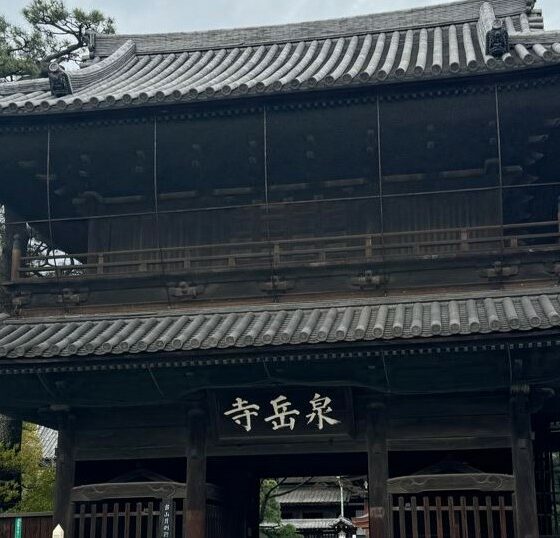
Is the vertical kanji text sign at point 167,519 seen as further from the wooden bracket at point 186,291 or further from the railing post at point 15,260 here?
the railing post at point 15,260

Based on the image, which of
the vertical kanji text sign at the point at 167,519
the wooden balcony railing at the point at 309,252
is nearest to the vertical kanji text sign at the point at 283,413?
the vertical kanji text sign at the point at 167,519

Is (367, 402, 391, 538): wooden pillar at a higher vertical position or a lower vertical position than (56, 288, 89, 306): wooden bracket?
lower

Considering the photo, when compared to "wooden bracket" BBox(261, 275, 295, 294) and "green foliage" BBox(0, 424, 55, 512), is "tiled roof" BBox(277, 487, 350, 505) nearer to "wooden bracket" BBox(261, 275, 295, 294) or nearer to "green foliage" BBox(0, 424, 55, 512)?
"green foliage" BBox(0, 424, 55, 512)

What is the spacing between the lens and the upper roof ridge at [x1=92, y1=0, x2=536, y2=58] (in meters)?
17.1

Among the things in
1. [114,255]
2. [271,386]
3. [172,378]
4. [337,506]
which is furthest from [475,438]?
[337,506]

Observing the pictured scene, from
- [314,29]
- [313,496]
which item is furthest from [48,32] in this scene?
[313,496]

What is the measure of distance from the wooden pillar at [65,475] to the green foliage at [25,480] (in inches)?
274

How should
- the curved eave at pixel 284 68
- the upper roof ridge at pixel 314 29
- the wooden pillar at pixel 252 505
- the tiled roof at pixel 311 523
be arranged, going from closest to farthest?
the curved eave at pixel 284 68
the wooden pillar at pixel 252 505
the upper roof ridge at pixel 314 29
the tiled roof at pixel 311 523

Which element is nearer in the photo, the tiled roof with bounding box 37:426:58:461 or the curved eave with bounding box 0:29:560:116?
the curved eave with bounding box 0:29:560:116

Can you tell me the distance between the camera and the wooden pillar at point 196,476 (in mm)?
11891

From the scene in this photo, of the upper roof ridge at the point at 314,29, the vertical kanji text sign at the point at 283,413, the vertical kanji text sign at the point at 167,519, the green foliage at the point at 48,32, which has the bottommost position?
the vertical kanji text sign at the point at 167,519

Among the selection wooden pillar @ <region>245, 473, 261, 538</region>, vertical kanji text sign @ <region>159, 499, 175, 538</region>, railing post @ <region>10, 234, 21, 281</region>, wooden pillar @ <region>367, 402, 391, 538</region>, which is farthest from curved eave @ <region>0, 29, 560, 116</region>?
wooden pillar @ <region>245, 473, 261, 538</region>

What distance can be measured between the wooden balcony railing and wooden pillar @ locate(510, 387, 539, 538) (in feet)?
7.38

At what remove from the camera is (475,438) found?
1151 centimetres
